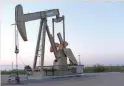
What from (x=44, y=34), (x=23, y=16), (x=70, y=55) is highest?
(x=23, y=16)

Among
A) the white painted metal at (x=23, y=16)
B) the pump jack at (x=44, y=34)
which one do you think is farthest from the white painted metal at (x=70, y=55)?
the white painted metal at (x=23, y=16)

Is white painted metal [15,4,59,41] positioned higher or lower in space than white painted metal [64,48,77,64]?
higher

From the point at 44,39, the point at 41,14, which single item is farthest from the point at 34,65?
the point at 41,14

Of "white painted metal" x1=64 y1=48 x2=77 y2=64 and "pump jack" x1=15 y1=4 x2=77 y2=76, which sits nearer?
"pump jack" x1=15 y1=4 x2=77 y2=76

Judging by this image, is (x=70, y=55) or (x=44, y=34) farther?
(x=70, y=55)

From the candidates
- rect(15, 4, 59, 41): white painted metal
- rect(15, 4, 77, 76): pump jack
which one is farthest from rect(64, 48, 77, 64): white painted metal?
rect(15, 4, 59, 41): white painted metal

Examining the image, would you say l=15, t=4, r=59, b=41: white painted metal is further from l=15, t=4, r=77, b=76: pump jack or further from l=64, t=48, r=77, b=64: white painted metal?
l=64, t=48, r=77, b=64: white painted metal

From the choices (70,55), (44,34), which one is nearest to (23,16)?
(44,34)

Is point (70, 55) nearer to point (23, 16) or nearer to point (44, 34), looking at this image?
point (44, 34)

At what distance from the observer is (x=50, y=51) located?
3178 centimetres

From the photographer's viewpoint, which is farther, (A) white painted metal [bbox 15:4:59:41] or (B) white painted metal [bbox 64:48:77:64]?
(B) white painted metal [bbox 64:48:77:64]

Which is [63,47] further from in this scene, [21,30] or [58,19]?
[21,30]

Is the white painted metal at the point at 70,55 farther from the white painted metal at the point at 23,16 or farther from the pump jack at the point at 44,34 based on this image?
the white painted metal at the point at 23,16

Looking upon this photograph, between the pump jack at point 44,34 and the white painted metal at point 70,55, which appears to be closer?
the pump jack at point 44,34
